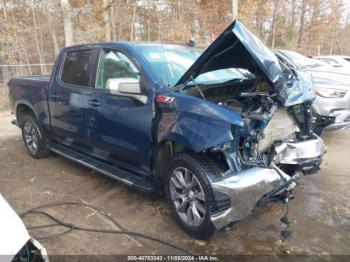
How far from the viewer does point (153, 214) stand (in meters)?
3.72

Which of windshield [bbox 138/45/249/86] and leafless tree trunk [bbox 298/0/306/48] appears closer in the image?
windshield [bbox 138/45/249/86]

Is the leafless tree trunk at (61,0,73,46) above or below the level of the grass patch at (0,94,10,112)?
above

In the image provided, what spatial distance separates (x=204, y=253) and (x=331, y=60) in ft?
37.4

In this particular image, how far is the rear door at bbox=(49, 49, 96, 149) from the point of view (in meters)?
4.31

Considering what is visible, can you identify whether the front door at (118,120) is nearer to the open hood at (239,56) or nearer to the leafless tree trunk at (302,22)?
the open hood at (239,56)

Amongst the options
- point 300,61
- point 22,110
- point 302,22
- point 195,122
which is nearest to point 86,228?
point 195,122

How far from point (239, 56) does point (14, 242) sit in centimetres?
230

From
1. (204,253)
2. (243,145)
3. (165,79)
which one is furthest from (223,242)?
(165,79)

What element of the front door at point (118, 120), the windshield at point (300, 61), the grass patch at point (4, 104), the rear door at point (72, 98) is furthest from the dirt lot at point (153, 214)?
the grass patch at point (4, 104)

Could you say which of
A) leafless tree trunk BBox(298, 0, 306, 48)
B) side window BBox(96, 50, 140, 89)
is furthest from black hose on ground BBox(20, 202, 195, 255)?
leafless tree trunk BBox(298, 0, 306, 48)

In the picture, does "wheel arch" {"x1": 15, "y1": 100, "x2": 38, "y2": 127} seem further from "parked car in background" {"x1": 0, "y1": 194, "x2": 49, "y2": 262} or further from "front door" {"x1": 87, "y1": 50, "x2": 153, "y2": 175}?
"parked car in background" {"x1": 0, "y1": 194, "x2": 49, "y2": 262}

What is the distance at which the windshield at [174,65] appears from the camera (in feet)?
11.8

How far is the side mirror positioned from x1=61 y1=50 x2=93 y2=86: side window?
799mm

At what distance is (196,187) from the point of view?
3139mm
